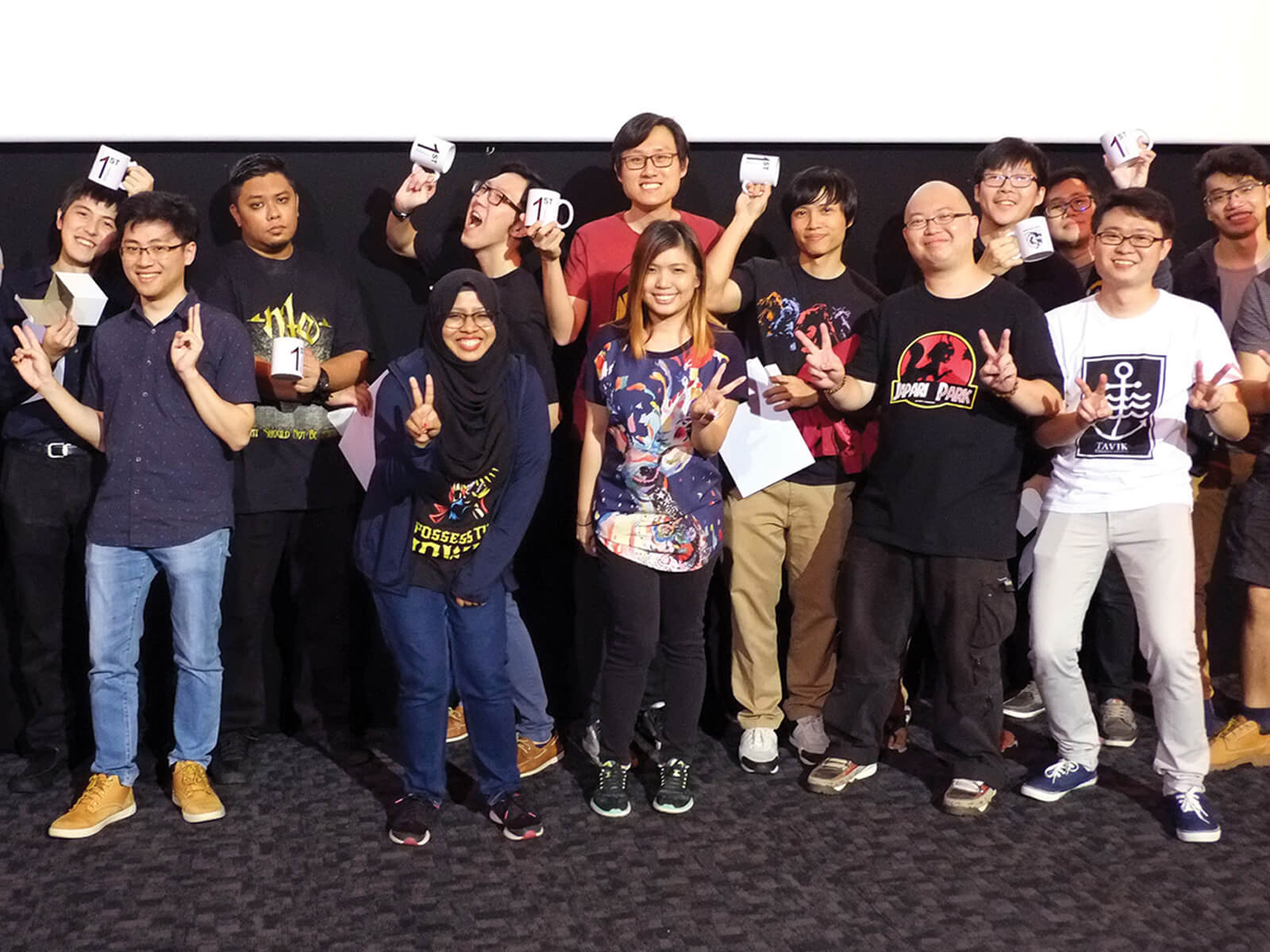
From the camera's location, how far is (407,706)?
2928mm

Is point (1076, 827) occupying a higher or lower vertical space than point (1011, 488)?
lower

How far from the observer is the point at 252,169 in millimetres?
3223

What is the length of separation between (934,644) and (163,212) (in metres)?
2.18

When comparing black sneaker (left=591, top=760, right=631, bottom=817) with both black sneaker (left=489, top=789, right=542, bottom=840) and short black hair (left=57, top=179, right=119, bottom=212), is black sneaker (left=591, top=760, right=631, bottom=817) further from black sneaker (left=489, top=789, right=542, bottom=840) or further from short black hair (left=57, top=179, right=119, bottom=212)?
short black hair (left=57, top=179, right=119, bottom=212)

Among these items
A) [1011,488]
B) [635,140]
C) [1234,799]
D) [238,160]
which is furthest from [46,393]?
[1234,799]

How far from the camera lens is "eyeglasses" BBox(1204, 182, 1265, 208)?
11.1 ft

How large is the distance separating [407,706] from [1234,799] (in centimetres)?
209

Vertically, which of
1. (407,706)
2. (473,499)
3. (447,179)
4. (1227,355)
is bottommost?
(407,706)

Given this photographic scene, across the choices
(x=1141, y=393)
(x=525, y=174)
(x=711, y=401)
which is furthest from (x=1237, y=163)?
(x=525, y=174)

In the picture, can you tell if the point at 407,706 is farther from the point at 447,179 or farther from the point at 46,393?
the point at 447,179

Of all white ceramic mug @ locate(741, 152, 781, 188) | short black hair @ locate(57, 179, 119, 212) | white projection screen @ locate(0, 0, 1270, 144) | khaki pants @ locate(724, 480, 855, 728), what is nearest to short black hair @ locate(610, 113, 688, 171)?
white ceramic mug @ locate(741, 152, 781, 188)

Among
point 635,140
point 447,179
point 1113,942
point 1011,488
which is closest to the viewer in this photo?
point 1113,942

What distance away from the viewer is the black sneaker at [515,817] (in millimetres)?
2936

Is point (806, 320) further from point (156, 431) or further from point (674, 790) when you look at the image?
point (156, 431)
